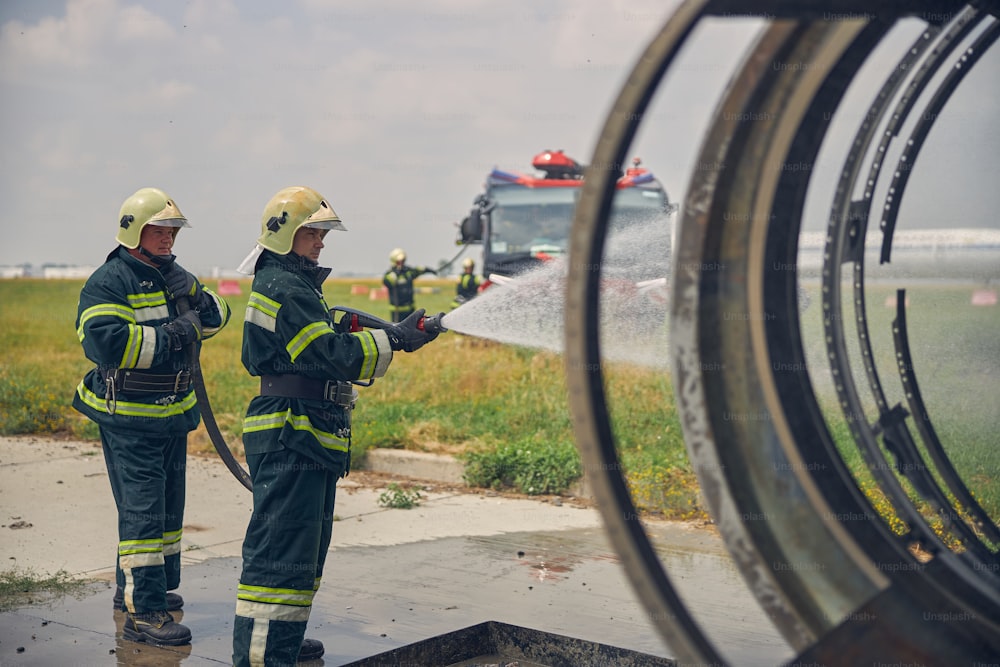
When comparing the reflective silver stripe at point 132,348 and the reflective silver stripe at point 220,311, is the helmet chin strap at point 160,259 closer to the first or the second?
the reflective silver stripe at point 220,311

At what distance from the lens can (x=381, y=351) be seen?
3873mm

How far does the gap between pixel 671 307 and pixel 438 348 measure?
1308 cm

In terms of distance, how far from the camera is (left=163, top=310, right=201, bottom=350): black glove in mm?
4574

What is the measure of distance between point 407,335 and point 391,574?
1793 mm

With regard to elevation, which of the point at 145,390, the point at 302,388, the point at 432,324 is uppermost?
the point at 432,324

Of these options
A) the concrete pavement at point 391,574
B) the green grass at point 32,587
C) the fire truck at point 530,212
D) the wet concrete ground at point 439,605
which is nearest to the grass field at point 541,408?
the concrete pavement at point 391,574

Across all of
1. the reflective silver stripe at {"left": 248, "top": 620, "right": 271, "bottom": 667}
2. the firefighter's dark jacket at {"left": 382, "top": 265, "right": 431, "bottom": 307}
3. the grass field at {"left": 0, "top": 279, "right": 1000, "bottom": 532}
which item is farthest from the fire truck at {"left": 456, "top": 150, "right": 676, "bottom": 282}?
the reflective silver stripe at {"left": 248, "top": 620, "right": 271, "bottom": 667}

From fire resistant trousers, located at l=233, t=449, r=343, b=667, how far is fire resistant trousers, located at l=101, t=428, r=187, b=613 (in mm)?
793

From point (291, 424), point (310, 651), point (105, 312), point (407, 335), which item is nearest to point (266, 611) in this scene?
point (310, 651)

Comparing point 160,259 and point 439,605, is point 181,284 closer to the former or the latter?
point 160,259

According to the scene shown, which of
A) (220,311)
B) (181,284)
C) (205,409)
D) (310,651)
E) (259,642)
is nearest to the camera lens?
(259,642)

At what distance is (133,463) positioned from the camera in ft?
14.7

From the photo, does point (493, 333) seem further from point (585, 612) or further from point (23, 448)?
point (23, 448)

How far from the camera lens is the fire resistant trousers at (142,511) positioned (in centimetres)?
436
